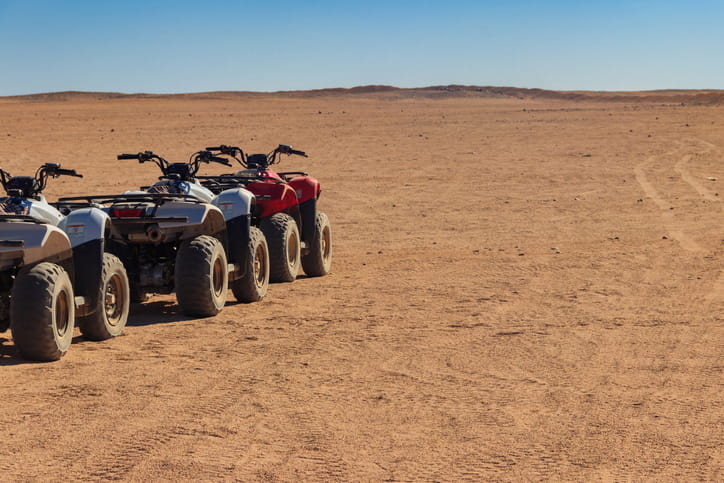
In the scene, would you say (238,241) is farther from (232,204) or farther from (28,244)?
(28,244)

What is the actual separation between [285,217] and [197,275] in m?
2.50

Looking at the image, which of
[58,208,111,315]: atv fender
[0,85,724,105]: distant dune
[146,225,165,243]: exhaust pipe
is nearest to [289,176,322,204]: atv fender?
[146,225,165,243]: exhaust pipe

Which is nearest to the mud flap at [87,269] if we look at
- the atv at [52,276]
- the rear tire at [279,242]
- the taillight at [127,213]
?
the atv at [52,276]

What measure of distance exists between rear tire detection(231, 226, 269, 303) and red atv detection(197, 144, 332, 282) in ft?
1.75

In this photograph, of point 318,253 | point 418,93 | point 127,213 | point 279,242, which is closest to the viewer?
point 127,213

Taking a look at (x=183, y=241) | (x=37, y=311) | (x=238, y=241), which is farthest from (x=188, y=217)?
(x=37, y=311)

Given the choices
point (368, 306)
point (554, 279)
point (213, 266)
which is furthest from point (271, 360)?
point (554, 279)

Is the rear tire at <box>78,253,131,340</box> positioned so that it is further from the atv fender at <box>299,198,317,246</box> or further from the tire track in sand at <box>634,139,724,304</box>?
the tire track in sand at <box>634,139,724,304</box>

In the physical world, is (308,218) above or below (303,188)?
below

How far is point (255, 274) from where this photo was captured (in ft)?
35.1

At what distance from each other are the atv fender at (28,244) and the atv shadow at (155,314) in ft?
6.13

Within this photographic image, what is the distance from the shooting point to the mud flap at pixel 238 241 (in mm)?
10320

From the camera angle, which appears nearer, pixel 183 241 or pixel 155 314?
pixel 183 241

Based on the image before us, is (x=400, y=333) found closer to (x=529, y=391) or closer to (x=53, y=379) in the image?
(x=529, y=391)
